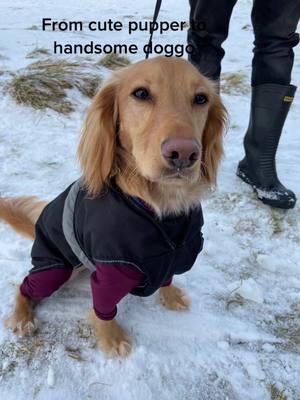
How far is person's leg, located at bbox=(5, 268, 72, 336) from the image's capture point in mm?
1841

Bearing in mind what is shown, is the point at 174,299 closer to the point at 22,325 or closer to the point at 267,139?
the point at 22,325

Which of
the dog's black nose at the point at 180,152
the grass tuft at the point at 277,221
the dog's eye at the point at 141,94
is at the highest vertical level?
the dog's eye at the point at 141,94

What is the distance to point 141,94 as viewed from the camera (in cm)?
163

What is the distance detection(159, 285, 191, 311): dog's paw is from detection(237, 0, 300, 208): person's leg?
1.08m

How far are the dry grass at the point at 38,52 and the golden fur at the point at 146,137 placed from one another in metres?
3.53

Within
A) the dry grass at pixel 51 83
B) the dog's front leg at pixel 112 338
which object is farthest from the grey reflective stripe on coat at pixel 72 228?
the dry grass at pixel 51 83

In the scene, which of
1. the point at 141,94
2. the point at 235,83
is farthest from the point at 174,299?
the point at 235,83

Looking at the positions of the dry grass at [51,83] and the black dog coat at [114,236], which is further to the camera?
the dry grass at [51,83]

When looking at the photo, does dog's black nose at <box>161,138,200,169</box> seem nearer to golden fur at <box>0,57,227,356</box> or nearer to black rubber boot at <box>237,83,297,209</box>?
golden fur at <box>0,57,227,356</box>

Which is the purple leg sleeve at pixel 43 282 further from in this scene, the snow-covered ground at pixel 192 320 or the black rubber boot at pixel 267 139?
the black rubber boot at pixel 267 139

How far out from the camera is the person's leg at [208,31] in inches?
101

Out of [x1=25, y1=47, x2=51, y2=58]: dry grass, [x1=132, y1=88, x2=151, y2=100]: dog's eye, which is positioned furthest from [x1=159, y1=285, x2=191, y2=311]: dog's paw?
[x1=25, y1=47, x2=51, y2=58]: dry grass

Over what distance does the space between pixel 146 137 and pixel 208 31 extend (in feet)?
4.93

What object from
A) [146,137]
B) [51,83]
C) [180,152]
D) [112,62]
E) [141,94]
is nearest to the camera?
[180,152]
